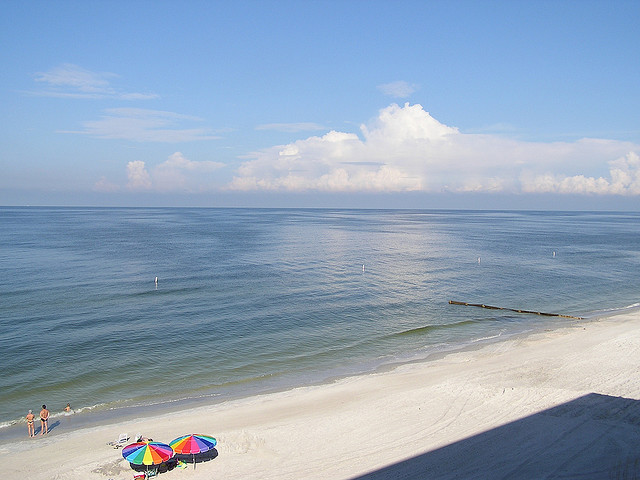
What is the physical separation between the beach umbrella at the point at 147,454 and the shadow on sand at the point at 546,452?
22.6 ft

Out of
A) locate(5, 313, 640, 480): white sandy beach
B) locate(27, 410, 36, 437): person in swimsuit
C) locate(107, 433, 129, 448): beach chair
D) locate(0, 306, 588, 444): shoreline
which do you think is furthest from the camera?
locate(0, 306, 588, 444): shoreline

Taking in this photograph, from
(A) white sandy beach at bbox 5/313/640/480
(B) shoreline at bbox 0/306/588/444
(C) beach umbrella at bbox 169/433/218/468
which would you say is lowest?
(B) shoreline at bbox 0/306/588/444

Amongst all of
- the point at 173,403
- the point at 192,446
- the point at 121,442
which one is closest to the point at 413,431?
the point at 192,446

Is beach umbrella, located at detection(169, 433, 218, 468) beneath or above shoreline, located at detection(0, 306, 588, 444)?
above

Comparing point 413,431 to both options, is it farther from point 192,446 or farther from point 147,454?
point 147,454

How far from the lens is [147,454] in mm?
16719

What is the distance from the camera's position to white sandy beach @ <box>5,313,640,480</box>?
17.4 meters

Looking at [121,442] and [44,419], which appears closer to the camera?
[121,442]

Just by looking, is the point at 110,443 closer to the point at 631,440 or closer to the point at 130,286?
the point at 631,440

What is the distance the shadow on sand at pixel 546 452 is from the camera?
1686cm

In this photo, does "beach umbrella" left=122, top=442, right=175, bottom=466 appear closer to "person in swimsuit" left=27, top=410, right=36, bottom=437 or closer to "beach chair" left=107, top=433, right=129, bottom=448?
"beach chair" left=107, top=433, right=129, bottom=448

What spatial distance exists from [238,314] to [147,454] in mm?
25072

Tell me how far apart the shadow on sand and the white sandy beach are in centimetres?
4

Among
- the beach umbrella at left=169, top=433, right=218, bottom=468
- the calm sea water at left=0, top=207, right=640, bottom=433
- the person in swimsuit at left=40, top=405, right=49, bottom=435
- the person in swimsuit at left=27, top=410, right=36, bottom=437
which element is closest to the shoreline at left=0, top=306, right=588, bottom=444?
the calm sea water at left=0, top=207, right=640, bottom=433
